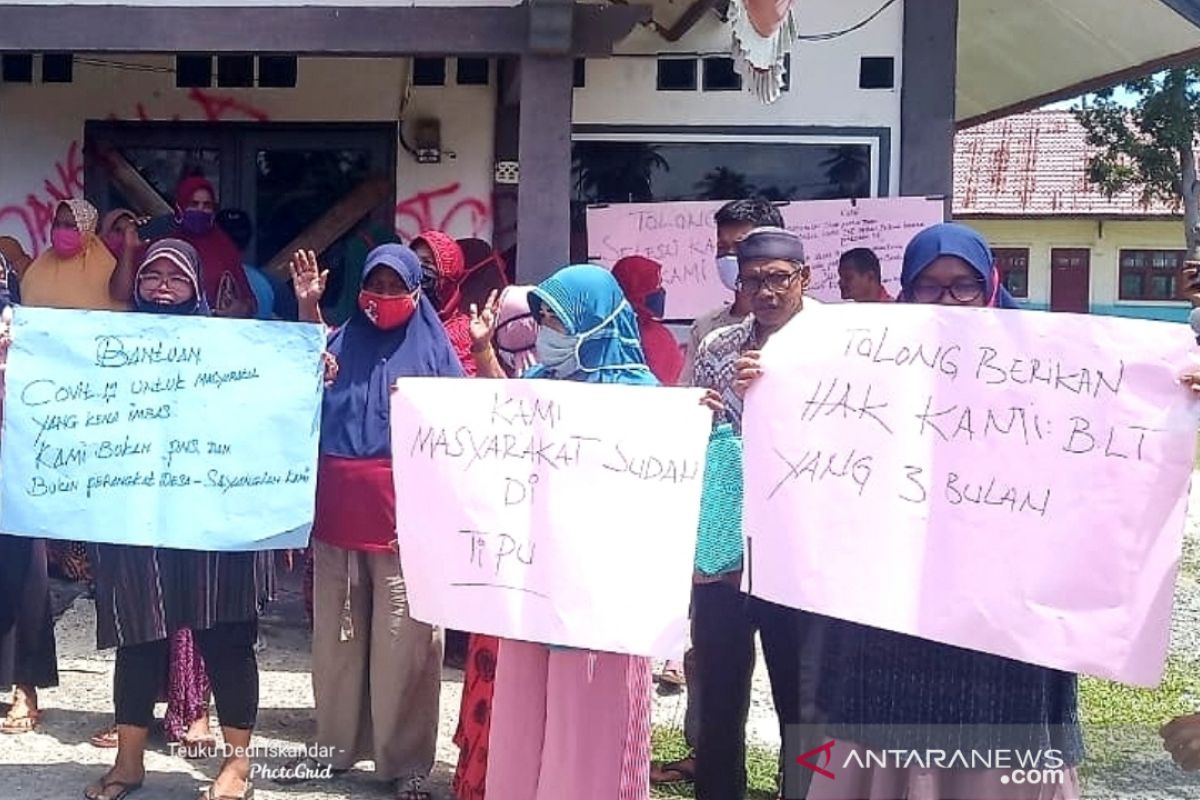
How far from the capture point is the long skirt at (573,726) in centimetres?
375

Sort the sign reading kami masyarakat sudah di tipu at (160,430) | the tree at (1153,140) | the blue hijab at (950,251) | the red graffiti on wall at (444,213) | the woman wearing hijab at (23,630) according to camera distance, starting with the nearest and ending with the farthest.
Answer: the blue hijab at (950,251) < the sign reading kami masyarakat sudah di tipu at (160,430) < the woman wearing hijab at (23,630) < the red graffiti on wall at (444,213) < the tree at (1153,140)

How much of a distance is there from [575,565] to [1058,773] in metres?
1.23

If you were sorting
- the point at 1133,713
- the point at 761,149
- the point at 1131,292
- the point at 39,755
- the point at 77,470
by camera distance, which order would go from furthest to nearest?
1. the point at 1131,292
2. the point at 761,149
3. the point at 1133,713
4. the point at 39,755
5. the point at 77,470

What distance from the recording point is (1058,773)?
9.78ft

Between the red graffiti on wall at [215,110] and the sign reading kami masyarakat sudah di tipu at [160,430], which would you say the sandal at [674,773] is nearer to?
the sign reading kami masyarakat sudah di tipu at [160,430]

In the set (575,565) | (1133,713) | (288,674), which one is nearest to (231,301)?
(288,674)

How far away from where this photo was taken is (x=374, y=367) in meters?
4.43

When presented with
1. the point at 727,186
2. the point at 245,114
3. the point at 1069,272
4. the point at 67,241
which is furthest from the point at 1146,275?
the point at 67,241

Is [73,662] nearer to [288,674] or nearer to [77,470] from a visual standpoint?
[288,674]

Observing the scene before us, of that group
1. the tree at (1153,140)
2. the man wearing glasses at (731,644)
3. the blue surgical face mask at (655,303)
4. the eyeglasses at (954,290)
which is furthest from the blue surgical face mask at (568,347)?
the tree at (1153,140)

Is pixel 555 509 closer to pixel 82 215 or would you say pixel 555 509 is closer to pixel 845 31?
pixel 82 215

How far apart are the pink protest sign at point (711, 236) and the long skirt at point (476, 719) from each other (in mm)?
2346

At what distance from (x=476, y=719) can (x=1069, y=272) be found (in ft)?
95.2

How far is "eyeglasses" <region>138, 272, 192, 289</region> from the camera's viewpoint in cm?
434
